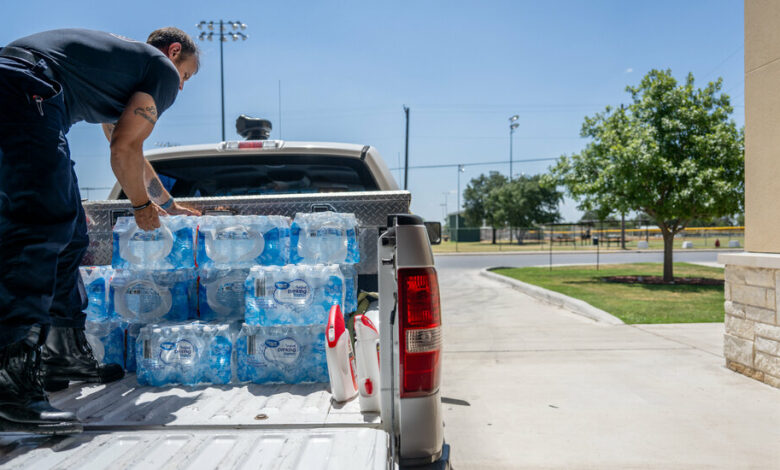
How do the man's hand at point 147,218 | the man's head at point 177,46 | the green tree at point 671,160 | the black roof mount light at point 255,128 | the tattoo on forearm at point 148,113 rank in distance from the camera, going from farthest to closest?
the green tree at point 671,160, the black roof mount light at point 255,128, the man's head at point 177,46, the man's hand at point 147,218, the tattoo on forearm at point 148,113

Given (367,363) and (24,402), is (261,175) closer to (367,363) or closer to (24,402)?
(367,363)

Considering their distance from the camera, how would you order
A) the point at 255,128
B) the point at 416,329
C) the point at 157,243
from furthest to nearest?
the point at 255,128 → the point at 157,243 → the point at 416,329

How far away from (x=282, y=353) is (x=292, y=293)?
0.30 m

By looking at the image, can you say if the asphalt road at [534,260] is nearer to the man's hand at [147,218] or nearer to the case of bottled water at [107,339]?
the case of bottled water at [107,339]

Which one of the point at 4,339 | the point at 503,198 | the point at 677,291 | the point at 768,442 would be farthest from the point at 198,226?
the point at 503,198

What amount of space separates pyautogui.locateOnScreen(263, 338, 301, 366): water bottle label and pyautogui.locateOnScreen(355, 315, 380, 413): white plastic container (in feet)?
1.47

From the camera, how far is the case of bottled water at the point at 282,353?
102 inches

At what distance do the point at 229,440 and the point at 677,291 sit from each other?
13262mm

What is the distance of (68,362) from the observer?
2506 mm

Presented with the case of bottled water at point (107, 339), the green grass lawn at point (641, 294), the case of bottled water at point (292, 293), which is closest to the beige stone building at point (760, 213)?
the green grass lawn at point (641, 294)

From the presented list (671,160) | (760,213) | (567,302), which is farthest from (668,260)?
(760,213)

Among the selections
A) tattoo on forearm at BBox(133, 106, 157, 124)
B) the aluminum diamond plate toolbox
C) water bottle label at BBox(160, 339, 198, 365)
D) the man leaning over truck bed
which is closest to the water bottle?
water bottle label at BBox(160, 339, 198, 365)

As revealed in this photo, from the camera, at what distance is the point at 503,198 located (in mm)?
54844

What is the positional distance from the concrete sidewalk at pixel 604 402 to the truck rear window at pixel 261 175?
2.25m
